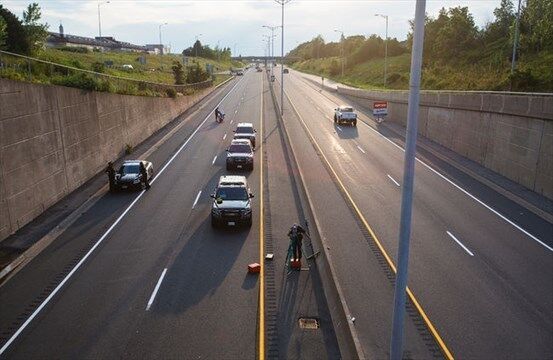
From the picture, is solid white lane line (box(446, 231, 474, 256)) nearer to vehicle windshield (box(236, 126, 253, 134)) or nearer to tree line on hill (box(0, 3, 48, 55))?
vehicle windshield (box(236, 126, 253, 134))

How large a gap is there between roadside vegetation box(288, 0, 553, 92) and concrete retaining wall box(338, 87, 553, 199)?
20.7ft

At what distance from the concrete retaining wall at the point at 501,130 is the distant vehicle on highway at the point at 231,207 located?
1499 centimetres

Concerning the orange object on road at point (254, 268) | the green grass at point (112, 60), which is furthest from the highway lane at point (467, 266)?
the green grass at point (112, 60)

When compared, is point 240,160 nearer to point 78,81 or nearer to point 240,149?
point 240,149

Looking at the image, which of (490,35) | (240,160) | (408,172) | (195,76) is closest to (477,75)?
(490,35)

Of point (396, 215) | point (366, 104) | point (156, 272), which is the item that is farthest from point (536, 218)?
point (366, 104)

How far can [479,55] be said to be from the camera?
73.2 metres

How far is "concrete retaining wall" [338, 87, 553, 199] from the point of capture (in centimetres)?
2475

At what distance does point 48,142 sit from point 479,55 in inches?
2622

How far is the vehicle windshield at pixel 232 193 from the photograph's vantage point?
2150cm

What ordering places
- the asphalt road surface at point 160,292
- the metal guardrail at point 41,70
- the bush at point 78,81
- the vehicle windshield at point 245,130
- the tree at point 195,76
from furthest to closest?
the tree at point 195,76 < the vehicle windshield at point 245,130 < the bush at point 78,81 < the metal guardrail at point 41,70 < the asphalt road surface at point 160,292

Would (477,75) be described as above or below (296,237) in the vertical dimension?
above

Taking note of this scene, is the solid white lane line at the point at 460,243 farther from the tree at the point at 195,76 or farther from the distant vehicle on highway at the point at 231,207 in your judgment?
the tree at the point at 195,76

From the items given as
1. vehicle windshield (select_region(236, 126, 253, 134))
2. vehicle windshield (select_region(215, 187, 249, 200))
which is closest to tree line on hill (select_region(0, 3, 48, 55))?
vehicle windshield (select_region(236, 126, 253, 134))
